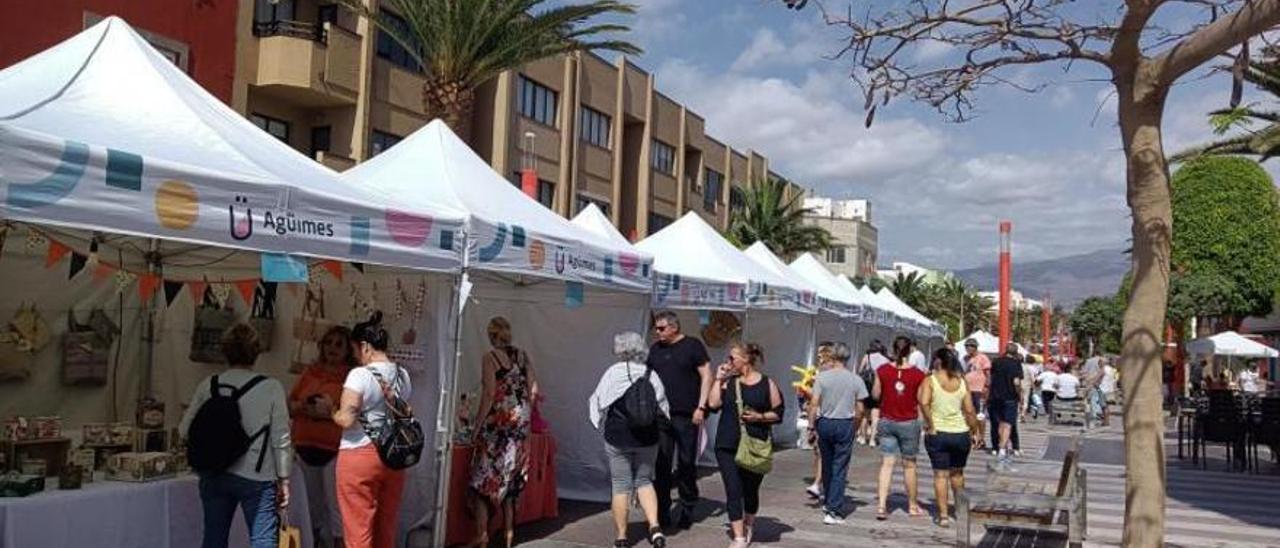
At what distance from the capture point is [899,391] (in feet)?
31.8

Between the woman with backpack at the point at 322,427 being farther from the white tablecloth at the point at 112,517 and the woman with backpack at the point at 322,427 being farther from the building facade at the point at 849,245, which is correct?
the building facade at the point at 849,245

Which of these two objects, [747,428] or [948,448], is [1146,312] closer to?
[747,428]

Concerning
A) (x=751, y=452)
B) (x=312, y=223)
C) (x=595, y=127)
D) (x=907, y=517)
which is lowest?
(x=907, y=517)

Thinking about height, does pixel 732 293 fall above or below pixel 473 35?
below

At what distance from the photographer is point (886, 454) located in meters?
9.95

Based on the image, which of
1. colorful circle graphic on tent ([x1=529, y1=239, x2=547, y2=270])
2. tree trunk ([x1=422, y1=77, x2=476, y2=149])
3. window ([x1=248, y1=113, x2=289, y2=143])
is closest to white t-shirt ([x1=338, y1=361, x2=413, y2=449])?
colorful circle graphic on tent ([x1=529, y1=239, x2=547, y2=270])

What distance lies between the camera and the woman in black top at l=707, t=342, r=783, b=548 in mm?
8172

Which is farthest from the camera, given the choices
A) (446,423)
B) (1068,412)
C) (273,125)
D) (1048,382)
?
(1048,382)

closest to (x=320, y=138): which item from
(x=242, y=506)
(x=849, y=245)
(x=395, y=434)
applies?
(x=395, y=434)

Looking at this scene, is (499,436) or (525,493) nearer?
(499,436)

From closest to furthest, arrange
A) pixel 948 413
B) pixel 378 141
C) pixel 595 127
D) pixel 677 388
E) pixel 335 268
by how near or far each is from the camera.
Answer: pixel 335 268
pixel 677 388
pixel 948 413
pixel 378 141
pixel 595 127

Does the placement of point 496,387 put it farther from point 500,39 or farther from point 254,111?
point 254,111

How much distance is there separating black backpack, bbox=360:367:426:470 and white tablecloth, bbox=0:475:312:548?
3.29ft

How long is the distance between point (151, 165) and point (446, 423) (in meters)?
2.99
